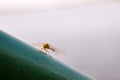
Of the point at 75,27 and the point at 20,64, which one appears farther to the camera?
the point at 75,27

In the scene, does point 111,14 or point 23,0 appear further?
point 111,14

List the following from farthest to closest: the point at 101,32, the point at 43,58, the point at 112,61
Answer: the point at 112,61, the point at 101,32, the point at 43,58

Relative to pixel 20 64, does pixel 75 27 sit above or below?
above

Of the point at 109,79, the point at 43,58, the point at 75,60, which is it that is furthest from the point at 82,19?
the point at 43,58

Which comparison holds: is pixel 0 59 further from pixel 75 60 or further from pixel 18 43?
pixel 75 60

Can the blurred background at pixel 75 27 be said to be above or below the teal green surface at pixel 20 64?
above

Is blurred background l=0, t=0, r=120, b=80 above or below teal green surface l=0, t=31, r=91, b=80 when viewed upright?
above

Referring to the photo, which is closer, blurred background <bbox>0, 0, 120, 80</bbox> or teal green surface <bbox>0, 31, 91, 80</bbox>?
teal green surface <bbox>0, 31, 91, 80</bbox>

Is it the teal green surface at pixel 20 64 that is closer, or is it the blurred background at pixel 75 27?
the teal green surface at pixel 20 64
